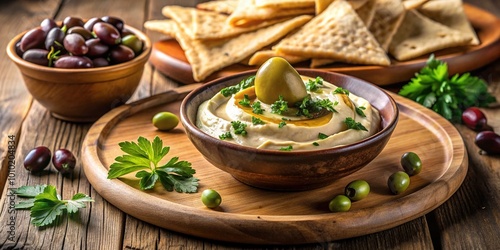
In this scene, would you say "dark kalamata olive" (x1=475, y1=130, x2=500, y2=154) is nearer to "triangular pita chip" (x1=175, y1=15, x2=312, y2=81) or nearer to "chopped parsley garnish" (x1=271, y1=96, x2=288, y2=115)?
"chopped parsley garnish" (x1=271, y1=96, x2=288, y2=115)

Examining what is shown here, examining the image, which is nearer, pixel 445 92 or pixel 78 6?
pixel 445 92

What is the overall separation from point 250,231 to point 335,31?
6.59ft

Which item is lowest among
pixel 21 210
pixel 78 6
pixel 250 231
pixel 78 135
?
pixel 78 6

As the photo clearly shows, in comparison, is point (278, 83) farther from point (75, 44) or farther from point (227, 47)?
point (227, 47)

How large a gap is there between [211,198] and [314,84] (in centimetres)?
75

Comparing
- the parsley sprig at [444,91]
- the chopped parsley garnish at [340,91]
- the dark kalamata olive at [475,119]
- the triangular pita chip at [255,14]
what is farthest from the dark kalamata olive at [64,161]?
the dark kalamata olive at [475,119]

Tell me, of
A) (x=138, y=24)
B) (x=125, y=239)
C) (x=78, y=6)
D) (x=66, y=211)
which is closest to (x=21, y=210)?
(x=66, y=211)

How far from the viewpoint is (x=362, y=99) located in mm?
3062

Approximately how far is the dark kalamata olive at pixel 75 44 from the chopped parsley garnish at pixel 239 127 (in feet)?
3.94

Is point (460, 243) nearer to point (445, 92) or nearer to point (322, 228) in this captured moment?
point (322, 228)

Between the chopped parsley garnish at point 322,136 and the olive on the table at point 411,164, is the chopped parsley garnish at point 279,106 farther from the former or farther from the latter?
the olive on the table at point 411,164

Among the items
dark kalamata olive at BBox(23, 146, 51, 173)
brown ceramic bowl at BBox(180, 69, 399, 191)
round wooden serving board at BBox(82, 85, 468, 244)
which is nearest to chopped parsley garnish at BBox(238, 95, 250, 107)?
brown ceramic bowl at BBox(180, 69, 399, 191)

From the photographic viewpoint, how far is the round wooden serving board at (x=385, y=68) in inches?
164

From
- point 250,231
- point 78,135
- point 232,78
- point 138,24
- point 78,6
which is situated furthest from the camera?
point 78,6
